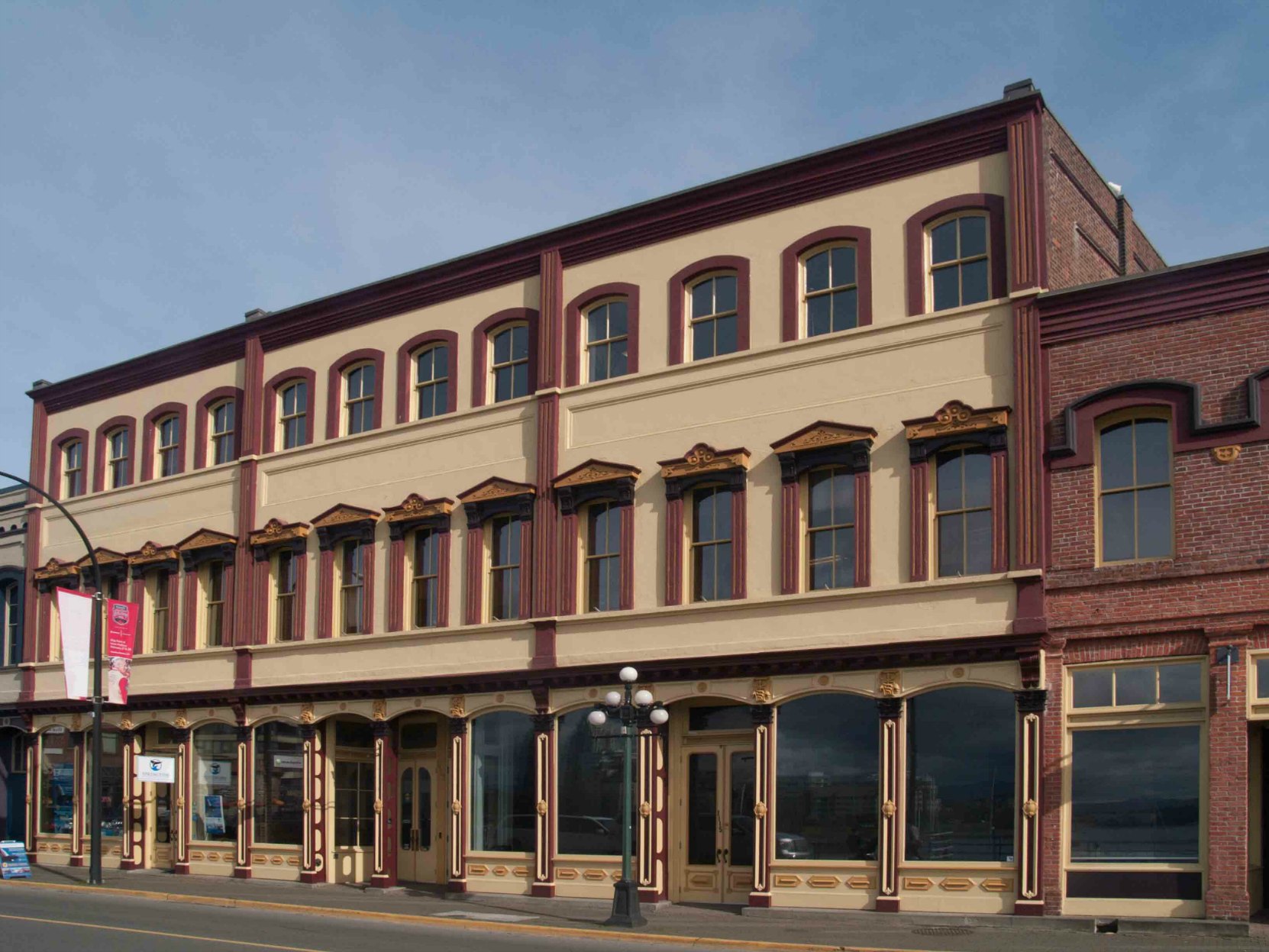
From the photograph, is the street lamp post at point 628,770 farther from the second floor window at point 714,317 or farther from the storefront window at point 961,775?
the second floor window at point 714,317

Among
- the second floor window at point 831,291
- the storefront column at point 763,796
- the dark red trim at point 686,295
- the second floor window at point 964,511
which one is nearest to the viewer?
the second floor window at point 964,511

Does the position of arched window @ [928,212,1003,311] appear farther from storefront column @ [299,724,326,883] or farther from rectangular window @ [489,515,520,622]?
storefront column @ [299,724,326,883]

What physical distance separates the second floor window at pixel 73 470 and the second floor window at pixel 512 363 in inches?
558

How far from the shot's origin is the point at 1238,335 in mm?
20797

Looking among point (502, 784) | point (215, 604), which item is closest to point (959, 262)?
point (502, 784)

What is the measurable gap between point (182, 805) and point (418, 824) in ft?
20.8

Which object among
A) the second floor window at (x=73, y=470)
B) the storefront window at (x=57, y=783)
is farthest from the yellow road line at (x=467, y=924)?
the second floor window at (x=73, y=470)

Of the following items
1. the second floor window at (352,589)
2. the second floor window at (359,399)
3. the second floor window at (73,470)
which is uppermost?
the second floor window at (359,399)

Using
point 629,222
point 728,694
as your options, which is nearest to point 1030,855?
point 728,694

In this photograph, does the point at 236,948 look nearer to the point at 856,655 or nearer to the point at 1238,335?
the point at 856,655

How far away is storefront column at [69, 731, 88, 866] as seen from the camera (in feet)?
117

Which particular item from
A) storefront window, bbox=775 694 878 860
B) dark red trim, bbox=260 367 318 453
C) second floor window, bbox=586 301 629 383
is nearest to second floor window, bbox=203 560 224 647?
dark red trim, bbox=260 367 318 453

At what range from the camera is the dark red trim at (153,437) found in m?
35.6

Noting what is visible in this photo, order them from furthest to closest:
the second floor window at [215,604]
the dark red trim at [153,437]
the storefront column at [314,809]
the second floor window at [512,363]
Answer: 1. the dark red trim at [153,437]
2. the second floor window at [215,604]
3. the storefront column at [314,809]
4. the second floor window at [512,363]
